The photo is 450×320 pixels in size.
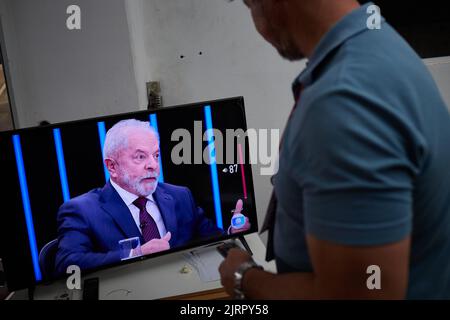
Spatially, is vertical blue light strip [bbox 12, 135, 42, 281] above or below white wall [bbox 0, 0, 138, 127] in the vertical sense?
below

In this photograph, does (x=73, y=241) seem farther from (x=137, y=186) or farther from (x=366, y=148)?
(x=366, y=148)

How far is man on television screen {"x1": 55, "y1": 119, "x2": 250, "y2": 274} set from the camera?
134 cm

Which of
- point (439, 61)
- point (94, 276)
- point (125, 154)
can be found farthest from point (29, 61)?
point (439, 61)

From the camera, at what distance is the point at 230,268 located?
0.91m

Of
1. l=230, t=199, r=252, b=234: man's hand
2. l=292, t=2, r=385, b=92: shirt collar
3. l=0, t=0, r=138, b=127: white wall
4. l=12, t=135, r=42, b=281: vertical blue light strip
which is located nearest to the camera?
l=292, t=2, r=385, b=92: shirt collar

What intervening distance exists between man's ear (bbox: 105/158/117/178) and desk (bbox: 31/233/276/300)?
15.2 inches

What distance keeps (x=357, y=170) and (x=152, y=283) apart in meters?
1.05

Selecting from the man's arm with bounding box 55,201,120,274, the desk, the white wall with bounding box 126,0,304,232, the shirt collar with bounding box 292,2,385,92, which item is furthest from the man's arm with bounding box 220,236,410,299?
the white wall with bounding box 126,0,304,232

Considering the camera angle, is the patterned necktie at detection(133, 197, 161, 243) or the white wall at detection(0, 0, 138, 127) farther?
the white wall at detection(0, 0, 138, 127)

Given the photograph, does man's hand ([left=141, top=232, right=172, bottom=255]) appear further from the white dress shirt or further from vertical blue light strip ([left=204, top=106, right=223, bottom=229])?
vertical blue light strip ([left=204, top=106, right=223, bottom=229])

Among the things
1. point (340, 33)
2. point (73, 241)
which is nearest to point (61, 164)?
point (73, 241)

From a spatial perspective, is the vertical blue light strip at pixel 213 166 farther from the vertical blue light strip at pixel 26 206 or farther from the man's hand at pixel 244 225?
the vertical blue light strip at pixel 26 206
